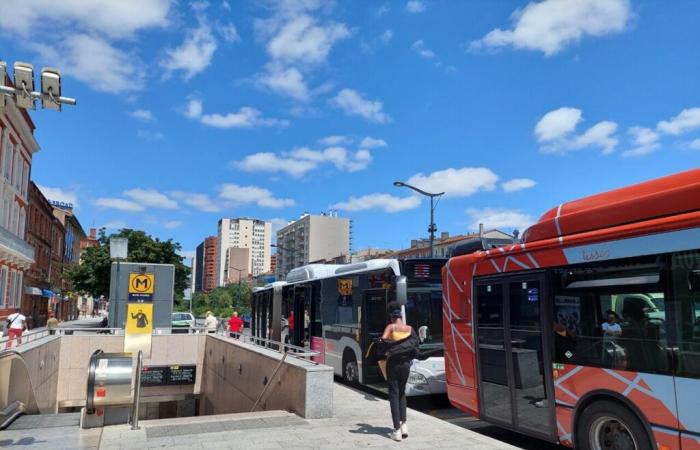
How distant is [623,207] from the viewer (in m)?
6.44

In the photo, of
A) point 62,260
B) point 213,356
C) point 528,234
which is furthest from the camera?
point 62,260

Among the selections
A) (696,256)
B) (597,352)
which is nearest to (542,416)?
(597,352)

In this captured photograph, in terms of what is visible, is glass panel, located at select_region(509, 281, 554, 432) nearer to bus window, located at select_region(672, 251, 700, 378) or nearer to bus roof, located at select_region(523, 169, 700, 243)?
bus roof, located at select_region(523, 169, 700, 243)

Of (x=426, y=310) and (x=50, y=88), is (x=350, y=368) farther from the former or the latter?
(x=50, y=88)

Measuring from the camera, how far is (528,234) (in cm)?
785

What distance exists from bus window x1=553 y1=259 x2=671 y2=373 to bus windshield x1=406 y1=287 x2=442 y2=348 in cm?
396

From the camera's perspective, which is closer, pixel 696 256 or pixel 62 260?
pixel 696 256

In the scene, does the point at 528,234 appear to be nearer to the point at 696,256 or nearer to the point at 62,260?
the point at 696,256

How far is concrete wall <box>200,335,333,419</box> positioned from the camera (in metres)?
8.11

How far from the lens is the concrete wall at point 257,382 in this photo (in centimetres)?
811

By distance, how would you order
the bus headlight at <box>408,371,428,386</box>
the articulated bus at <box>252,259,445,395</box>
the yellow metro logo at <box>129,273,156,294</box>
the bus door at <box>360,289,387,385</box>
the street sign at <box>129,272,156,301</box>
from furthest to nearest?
the yellow metro logo at <box>129,273,156,294</box> → the street sign at <box>129,272,156,301</box> → the bus door at <box>360,289,387,385</box> → the articulated bus at <box>252,259,445,395</box> → the bus headlight at <box>408,371,428,386</box>

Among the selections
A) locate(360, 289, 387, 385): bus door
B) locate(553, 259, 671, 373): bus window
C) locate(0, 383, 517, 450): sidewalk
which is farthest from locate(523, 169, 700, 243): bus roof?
locate(360, 289, 387, 385): bus door

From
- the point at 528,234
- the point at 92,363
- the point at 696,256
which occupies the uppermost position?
the point at 528,234

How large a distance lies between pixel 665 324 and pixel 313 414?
Answer: 4809 millimetres
